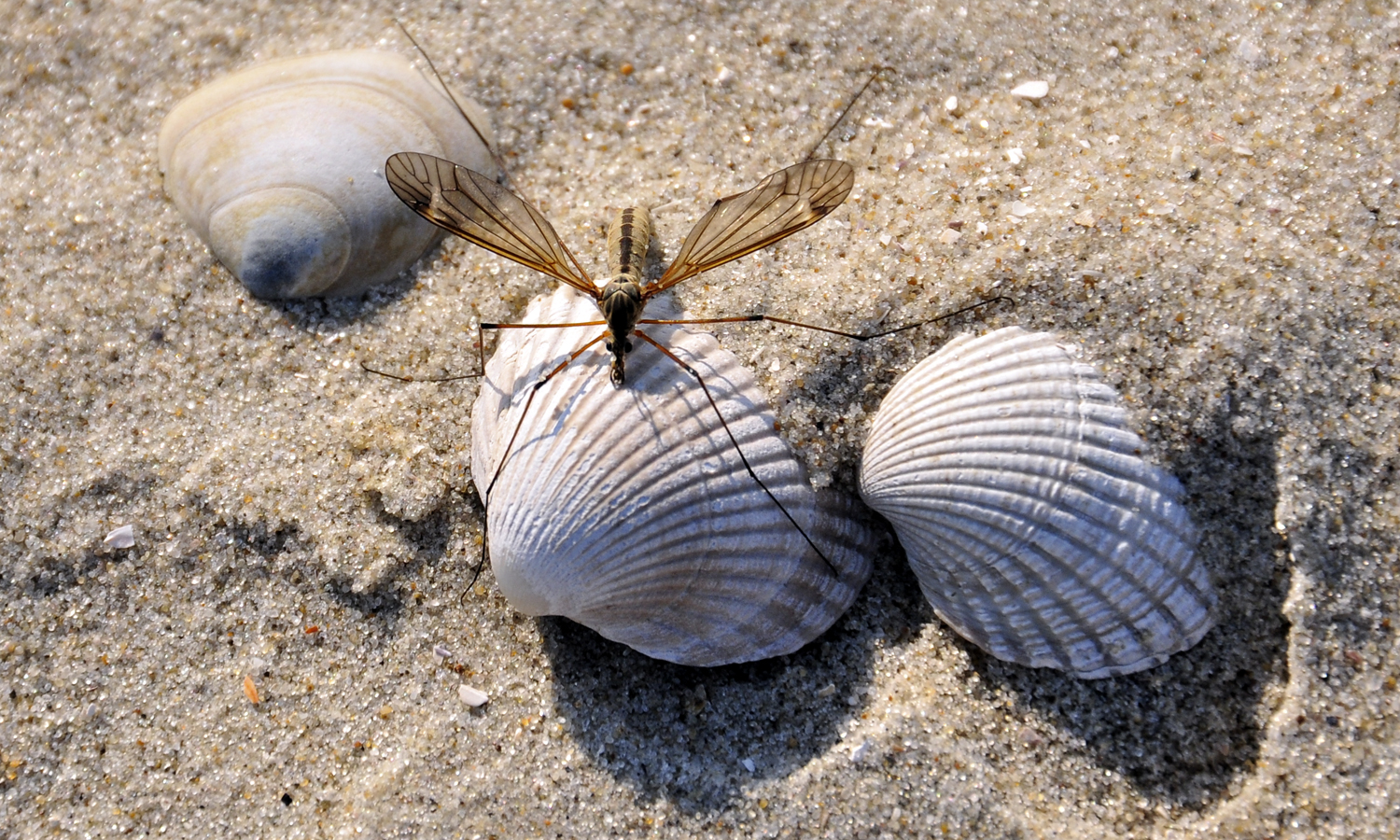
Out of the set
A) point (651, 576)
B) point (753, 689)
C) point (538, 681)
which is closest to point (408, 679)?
point (538, 681)

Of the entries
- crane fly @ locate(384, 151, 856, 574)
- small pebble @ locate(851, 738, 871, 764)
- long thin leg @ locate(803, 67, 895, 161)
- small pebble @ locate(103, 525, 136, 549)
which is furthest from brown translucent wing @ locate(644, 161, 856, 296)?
small pebble @ locate(103, 525, 136, 549)

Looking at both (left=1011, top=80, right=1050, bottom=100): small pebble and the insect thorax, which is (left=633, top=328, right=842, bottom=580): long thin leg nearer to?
the insect thorax

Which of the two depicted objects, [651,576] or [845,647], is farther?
[845,647]

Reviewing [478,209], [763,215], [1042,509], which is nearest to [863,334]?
[763,215]

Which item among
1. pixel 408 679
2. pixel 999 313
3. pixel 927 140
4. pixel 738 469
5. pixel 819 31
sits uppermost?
pixel 819 31

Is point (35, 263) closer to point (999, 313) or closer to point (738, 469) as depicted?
point (738, 469)

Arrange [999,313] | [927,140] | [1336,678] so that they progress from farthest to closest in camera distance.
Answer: [927,140] < [999,313] < [1336,678]

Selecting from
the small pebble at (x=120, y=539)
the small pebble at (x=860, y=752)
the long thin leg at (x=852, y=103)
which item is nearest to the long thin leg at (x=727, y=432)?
the small pebble at (x=860, y=752)
